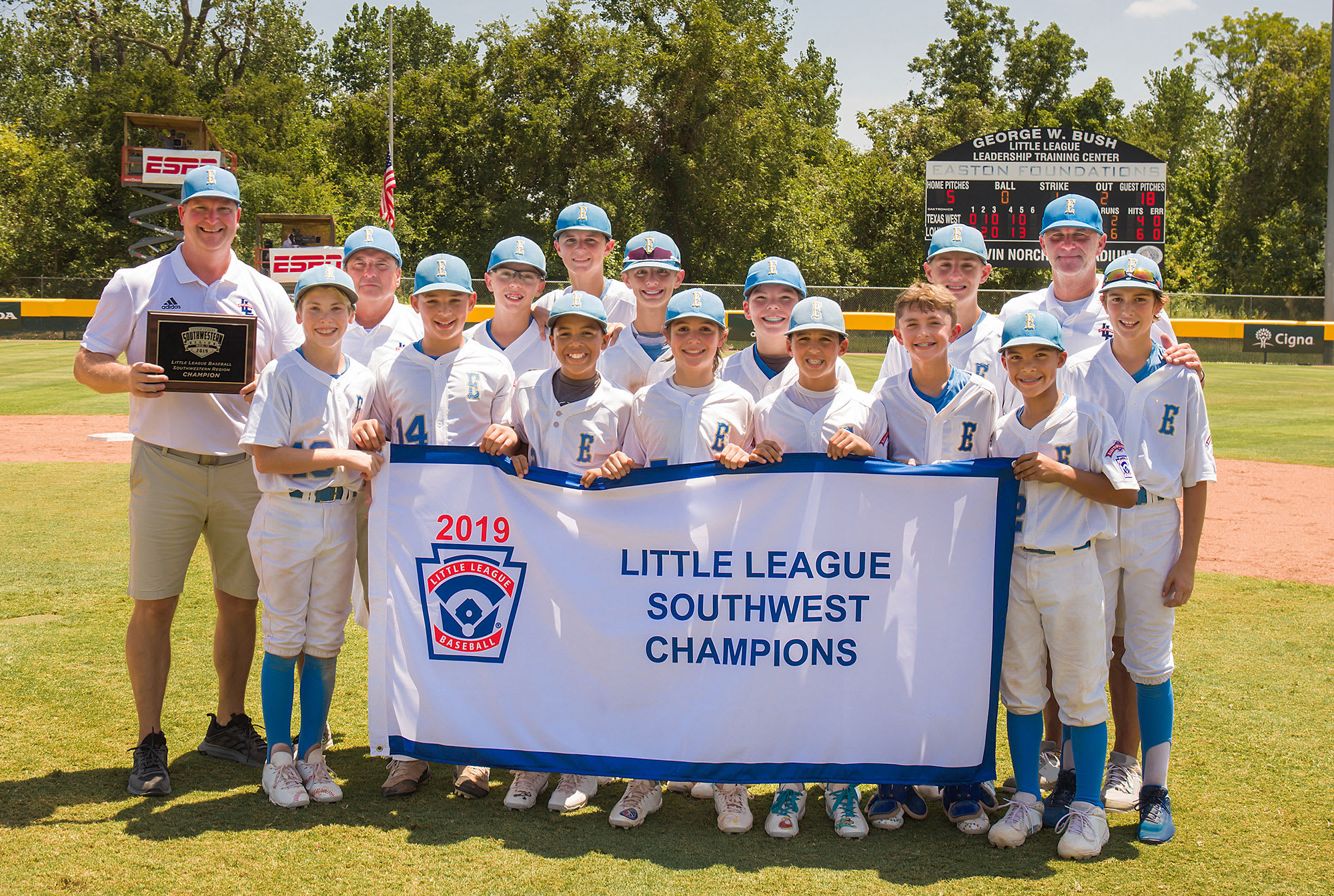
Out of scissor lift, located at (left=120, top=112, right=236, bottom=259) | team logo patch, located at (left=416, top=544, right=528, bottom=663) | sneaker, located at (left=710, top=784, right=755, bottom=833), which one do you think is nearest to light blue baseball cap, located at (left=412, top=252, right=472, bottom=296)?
team logo patch, located at (left=416, top=544, right=528, bottom=663)

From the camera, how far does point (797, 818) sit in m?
4.46

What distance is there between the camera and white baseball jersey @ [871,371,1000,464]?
4.54 metres

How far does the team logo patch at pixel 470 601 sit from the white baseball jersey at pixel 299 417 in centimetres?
58

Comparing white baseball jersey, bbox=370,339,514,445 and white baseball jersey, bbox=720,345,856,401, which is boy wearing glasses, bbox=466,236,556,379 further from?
white baseball jersey, bbox=720,345,856,401

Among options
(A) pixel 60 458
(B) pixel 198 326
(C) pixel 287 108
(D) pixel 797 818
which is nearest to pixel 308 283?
(B) pixel 198 326

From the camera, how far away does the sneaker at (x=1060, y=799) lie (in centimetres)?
446

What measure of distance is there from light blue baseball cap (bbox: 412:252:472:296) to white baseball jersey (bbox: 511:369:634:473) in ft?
1.85

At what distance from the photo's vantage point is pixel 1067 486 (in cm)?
427

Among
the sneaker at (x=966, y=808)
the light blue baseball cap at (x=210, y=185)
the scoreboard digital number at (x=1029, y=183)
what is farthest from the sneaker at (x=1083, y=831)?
the scoreboard digital number at (x=1029, y=183)

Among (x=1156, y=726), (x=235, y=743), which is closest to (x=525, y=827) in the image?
(x=235, y=743)

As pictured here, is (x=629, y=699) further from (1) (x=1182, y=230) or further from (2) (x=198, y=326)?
(1) (x=1182, y=230)

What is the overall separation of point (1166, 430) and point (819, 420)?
4.95 feet

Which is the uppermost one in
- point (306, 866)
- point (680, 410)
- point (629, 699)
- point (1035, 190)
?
point (1035, 190)

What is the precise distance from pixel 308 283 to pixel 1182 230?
56119mm
